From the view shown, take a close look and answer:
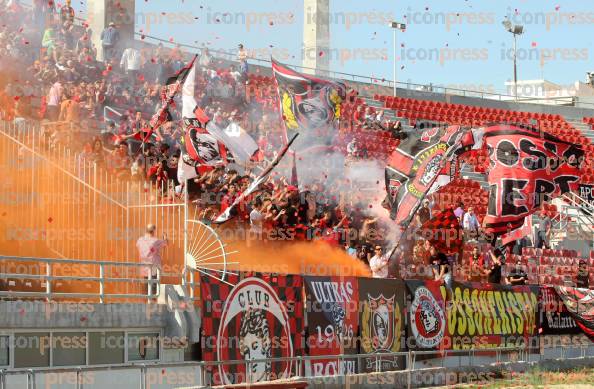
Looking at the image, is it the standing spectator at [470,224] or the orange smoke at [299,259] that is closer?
the orange smoke at [299,259]

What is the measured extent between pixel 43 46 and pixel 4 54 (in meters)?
1.44

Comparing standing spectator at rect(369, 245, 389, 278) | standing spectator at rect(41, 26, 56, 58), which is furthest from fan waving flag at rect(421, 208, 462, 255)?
standing spectator at rect(41, 26, 56, 58)

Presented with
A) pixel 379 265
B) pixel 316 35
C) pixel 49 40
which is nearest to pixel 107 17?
pixel 49 40

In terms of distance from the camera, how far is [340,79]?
39781mm

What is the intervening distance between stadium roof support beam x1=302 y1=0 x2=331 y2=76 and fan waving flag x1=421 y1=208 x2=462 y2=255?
1529 cm

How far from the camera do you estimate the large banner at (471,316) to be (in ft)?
63.0

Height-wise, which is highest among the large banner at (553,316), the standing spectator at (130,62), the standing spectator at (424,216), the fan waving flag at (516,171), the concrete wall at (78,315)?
the standing spectator at (130,62)

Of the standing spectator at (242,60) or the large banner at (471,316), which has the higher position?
the standing spectator at (242,60)

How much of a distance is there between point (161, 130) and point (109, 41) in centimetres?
527

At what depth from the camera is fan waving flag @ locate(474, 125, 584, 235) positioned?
21.7 meters

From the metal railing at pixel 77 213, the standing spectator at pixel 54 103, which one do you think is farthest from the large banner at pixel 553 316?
the standing spectator at pixel 54 103

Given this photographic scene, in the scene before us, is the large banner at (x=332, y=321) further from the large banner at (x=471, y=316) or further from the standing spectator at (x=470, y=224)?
the standing spectator at (x=470, y=224)

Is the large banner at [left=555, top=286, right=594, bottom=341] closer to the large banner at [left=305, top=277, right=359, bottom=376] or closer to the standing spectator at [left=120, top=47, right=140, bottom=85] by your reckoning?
the large banner at [left=305, top=277, right=359, bottom=376]

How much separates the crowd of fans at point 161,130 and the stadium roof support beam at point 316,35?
12118 mm
